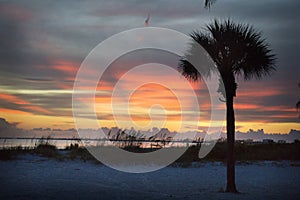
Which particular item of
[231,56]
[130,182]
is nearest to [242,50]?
[231,56]

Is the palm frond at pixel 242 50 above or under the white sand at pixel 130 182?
above

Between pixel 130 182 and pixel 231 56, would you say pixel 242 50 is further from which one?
pixel 130 182

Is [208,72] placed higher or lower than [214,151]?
higher

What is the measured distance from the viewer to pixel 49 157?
20688 millimetres

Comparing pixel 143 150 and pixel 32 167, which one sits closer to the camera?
pixel 32 167

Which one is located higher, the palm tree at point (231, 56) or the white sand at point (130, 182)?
the palm tree at point (231, 56)

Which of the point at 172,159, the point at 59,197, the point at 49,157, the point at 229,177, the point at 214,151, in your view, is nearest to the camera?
the point at 59,197

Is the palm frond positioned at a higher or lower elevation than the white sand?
higher

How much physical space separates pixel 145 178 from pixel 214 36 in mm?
6342

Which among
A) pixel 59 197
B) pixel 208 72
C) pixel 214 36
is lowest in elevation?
pixel 59 197

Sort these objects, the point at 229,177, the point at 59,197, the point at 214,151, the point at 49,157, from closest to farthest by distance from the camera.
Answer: the point at 59,197 → the point at 229,177 → the point at 49,157 → the point at 214,151

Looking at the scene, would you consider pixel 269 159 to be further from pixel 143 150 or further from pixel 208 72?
pixel 208 72

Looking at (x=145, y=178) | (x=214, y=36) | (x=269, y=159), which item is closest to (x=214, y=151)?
(x=269, y=159)

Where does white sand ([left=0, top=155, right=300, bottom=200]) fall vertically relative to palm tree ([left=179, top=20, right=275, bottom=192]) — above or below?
below
